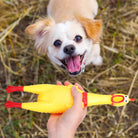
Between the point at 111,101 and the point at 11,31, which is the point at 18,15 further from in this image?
the point at 111,101

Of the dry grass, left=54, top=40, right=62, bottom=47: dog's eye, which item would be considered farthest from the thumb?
the dry grass

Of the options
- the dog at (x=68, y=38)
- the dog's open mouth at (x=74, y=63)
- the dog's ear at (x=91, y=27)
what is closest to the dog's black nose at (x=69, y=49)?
the dog at (x=68, y=38)

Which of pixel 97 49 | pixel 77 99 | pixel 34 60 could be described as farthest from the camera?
pixel 34 60

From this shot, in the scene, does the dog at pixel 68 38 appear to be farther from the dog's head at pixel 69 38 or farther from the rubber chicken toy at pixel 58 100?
the rubber chicken toy at pixel 58 100

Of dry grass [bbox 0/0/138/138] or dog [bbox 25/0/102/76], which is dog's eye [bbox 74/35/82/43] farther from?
dry grass [bbox 0/0/138/138]

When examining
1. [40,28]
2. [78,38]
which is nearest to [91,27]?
[78,38]

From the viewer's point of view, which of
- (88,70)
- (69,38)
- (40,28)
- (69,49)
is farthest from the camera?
(88,70)

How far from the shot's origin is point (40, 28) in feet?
5.74

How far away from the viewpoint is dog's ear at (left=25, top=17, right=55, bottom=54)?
66.6 inches

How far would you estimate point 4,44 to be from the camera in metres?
2.53

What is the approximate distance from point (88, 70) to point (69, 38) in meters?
0.82

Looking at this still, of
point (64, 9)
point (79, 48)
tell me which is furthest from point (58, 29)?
point (64, 9)

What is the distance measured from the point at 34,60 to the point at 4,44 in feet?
1.84

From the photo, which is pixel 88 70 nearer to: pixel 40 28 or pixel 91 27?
pixel 91 27
